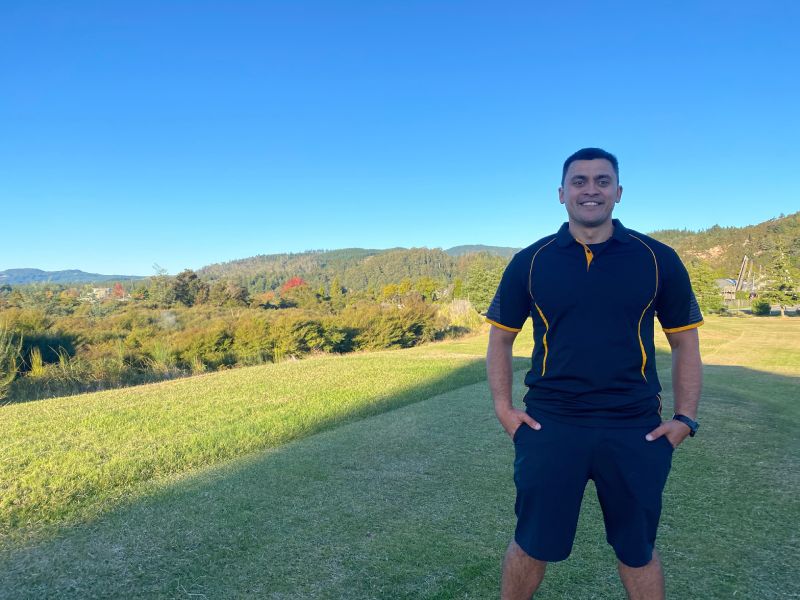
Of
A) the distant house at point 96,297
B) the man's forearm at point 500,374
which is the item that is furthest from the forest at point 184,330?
the man's forearm at point 500,374

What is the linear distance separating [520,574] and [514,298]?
1.08 m

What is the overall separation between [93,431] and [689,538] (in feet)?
18.6

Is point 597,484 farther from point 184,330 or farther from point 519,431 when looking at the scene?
point 184,330

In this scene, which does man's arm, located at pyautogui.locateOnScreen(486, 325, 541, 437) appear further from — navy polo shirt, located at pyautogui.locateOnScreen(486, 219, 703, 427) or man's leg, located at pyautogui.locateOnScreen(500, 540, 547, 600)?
man's leg, located at pyautogui.locateOnScreen(500, 540, 547, 600)

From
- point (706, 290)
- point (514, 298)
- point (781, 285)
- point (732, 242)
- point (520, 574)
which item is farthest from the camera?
point (732, 242)

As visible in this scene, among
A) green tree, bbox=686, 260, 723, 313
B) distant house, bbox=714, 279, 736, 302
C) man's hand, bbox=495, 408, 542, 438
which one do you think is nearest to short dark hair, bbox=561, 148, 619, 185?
man's hand, bbox=495, 408, 542, 438

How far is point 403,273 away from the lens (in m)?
103

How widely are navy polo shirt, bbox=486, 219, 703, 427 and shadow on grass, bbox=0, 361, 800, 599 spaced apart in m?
1.04

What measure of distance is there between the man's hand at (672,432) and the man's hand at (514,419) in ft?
1.31

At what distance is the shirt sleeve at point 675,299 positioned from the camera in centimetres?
187

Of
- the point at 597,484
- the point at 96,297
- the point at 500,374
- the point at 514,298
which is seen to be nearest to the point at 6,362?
the point at 500,374

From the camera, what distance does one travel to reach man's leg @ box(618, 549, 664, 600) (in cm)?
181

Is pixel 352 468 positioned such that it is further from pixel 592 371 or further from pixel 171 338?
pixel 171 338

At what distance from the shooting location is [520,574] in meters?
1.92
